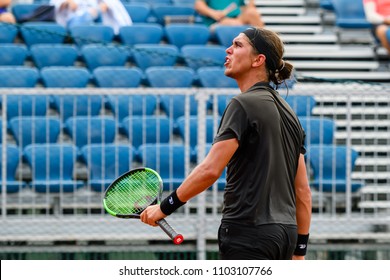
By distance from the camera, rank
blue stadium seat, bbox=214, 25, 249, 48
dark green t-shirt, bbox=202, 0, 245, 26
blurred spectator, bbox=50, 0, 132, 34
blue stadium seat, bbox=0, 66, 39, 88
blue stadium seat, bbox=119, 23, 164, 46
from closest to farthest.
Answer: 1. blue stadium seat, bbox=0, 66, 39, 88
2. blue stadium seat, bbox=119, 23, 164, 46
3. blue stadium seat, bbox=214, 25, 249, 48
4. blurred spectator, bbox=50, 0, 132, 34
5. dark green t-shirt, bbox=202, 0, 245, 26

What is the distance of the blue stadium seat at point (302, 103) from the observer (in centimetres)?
846

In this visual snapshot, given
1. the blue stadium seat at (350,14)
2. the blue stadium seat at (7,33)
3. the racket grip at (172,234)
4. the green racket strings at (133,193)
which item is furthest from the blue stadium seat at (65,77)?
the racket grip at (172,234)

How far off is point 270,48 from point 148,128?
384 cm

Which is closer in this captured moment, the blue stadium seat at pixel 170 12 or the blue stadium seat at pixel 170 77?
the blue stadium seat at pixel 170 77

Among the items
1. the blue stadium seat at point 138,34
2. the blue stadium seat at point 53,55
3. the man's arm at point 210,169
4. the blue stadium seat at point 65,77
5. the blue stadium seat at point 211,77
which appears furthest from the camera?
the blue stadium seat at point 138,34

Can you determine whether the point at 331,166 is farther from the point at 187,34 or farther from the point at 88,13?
the point at 88,13

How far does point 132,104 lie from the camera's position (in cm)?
852

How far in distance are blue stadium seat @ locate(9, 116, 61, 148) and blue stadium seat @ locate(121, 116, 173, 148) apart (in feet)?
1.90

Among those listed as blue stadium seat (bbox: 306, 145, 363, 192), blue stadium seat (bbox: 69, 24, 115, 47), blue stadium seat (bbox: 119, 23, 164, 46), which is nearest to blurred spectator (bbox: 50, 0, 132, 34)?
blue stadium seat (bbox: 119, 23, 164, 46)

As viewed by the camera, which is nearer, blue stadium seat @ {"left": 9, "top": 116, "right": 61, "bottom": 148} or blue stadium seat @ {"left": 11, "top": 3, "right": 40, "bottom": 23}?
blue stadium seat @ {"left": 9, "top": 116, "right": 61, "bottom": 148}

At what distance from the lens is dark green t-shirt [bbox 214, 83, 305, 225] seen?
14.9 ft

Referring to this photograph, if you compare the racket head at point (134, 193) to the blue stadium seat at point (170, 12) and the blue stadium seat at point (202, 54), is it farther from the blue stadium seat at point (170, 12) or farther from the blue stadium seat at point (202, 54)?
the blue stadium seat at point (170, 12)

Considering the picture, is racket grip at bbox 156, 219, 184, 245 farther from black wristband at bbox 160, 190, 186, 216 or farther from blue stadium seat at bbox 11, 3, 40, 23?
blue stadium seat at bbox 11, 3, 40, 23
